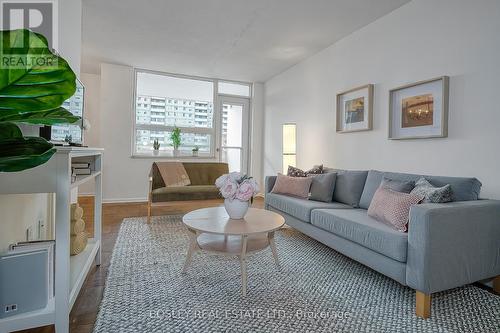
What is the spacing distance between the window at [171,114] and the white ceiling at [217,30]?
432 millimetres

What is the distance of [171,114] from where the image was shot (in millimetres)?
5309

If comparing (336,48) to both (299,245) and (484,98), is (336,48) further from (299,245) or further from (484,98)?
(299,245)

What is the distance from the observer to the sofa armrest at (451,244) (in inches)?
60.2

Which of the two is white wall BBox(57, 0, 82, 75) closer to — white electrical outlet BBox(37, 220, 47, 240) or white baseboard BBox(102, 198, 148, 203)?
white electrical outlet BBox(37, 220, 47, 240)

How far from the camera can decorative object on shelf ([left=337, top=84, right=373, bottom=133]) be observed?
3094mm

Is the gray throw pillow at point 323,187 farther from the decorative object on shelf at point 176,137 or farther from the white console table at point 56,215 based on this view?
the decorative object on shelf at point 176,137

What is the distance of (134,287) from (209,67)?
4.04m

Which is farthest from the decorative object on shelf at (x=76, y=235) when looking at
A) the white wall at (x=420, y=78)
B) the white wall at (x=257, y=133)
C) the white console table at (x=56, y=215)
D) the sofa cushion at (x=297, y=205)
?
the white wall at (x=257, y=133)

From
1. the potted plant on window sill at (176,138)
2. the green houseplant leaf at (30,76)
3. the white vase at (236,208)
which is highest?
the potted plant on window sill at (176,138)

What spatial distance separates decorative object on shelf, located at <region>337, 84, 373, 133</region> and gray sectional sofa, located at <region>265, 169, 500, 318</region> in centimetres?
113

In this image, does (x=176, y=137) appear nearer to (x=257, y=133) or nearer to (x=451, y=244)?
(x=257, y=133)

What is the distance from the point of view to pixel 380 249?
1786 mm

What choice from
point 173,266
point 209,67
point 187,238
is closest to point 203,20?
point 209,67

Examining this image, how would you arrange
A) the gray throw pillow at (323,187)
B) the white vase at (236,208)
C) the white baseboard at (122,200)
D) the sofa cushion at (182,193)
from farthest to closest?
the white baseboard at (122,200)
the sofa cushion at (182,193)
the gray throw pillow at (323,187)
the white vase at (236,208)
